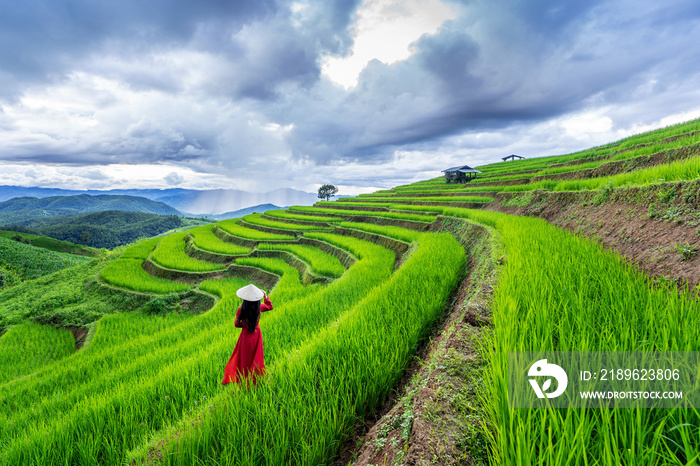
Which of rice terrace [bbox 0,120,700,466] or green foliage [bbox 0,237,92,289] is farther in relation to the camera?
green foliage [bbox 0,237,92,289]

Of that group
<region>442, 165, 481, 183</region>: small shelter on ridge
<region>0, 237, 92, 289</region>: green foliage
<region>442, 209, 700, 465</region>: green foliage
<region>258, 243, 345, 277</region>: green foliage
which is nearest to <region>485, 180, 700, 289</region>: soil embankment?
<region>442, 209, 700, 465</region>: green foliage

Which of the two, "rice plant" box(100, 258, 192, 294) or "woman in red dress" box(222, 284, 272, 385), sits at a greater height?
"woman in red dress" box(222, 284, 272, 385)

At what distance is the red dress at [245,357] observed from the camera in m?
2.84

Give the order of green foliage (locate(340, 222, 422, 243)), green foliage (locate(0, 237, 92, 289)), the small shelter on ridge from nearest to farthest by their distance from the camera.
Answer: green foliage (locate(340, 222, 422, 243)) < the small shelter on ridge < green foliage (locate(0, 237, 92, 289))

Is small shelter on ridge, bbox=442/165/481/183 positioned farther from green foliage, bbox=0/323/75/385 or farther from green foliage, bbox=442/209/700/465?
green foliage, bbox=0/323/75/385

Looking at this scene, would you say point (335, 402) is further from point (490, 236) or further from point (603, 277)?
point (490, 236)

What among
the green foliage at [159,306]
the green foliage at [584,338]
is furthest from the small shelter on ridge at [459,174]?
the green foliage at [159,306]

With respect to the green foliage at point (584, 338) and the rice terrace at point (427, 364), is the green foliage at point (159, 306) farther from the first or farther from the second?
the green foliage at point (584, 338)

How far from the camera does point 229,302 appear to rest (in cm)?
829

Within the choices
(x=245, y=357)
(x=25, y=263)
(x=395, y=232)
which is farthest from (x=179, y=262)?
(x=25, y=263)

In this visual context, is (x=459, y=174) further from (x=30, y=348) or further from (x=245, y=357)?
(x=30, y=348)

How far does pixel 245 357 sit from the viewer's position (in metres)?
2.88

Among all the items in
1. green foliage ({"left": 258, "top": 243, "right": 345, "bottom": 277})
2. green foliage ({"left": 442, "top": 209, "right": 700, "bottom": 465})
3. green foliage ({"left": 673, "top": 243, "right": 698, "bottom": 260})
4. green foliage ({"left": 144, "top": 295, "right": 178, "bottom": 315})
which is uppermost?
green foliage ({"left": 673, "top": 243, "right": 698, "bottom": 260})

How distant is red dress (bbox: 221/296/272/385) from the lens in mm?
2842
